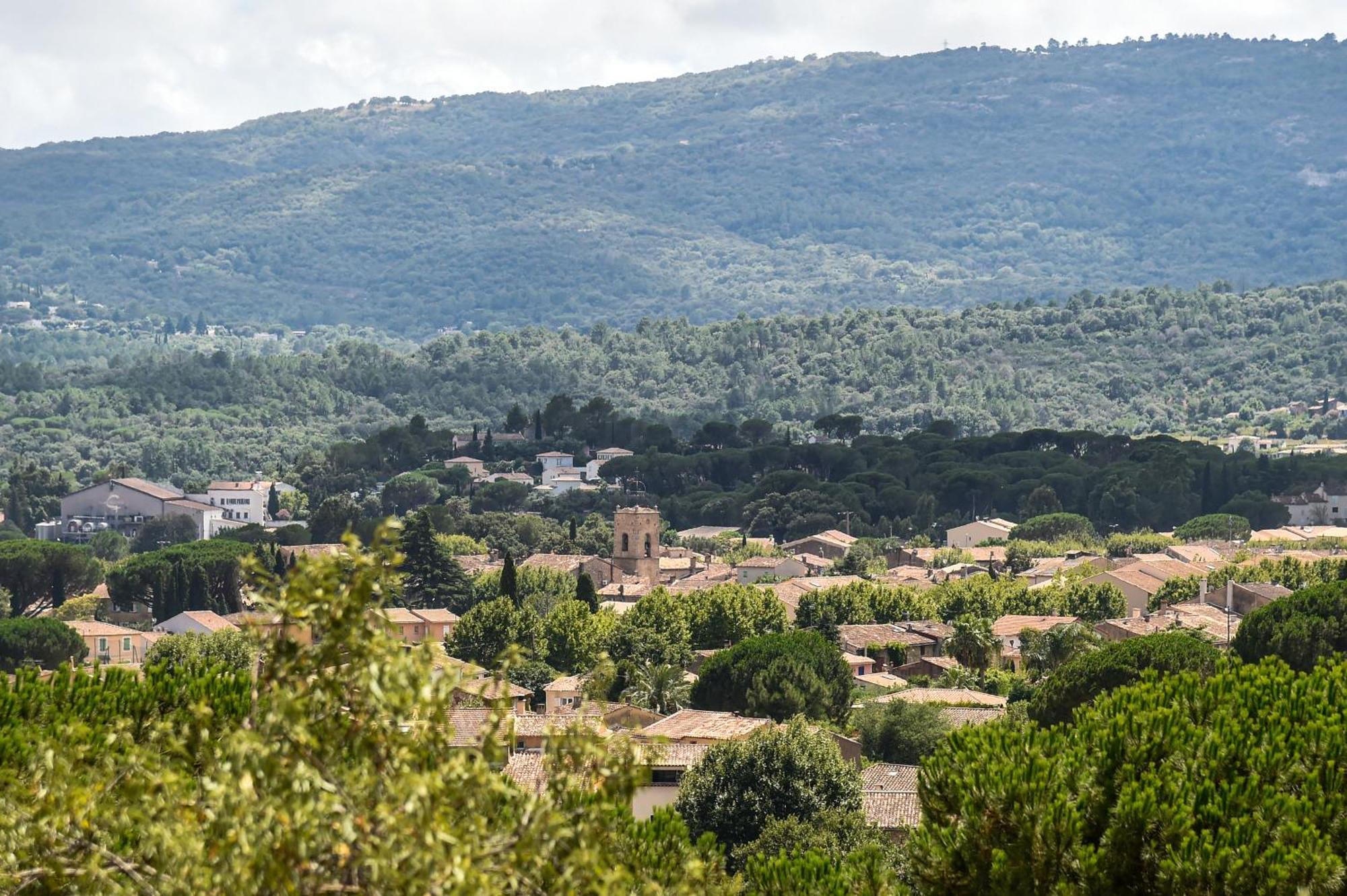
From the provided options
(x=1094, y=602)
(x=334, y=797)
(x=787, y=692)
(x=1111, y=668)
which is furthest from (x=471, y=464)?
(x=334, y=797)

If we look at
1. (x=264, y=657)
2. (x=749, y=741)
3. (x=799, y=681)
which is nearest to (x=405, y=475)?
(x=799, y=681)

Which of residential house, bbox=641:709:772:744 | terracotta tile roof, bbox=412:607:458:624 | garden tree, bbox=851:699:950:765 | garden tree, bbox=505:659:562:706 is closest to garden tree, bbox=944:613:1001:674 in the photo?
garden tree, bbox=505:659:562:706

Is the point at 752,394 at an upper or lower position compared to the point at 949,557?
upper

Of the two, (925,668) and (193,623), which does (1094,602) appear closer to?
(925,668)

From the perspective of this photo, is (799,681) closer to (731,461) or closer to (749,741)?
(749,741)

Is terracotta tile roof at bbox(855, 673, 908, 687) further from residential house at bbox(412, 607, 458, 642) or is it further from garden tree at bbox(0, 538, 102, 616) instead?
garden tree at bbox(0, 538, 102, 616)

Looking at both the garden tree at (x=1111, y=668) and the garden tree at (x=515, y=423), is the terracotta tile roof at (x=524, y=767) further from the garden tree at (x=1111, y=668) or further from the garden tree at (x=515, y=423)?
the garden tree at (x=515, y=423)

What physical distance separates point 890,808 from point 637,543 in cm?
5194

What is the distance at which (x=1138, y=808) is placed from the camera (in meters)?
20.2

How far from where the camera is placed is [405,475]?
126 metres

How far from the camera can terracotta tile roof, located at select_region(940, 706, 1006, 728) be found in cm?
4728

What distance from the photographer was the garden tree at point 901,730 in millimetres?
45812

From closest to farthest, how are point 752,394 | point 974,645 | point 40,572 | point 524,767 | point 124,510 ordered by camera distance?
point 524,767, point 974,645, point 40,572, point 124,510, point 752,394

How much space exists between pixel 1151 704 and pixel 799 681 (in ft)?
91.0
